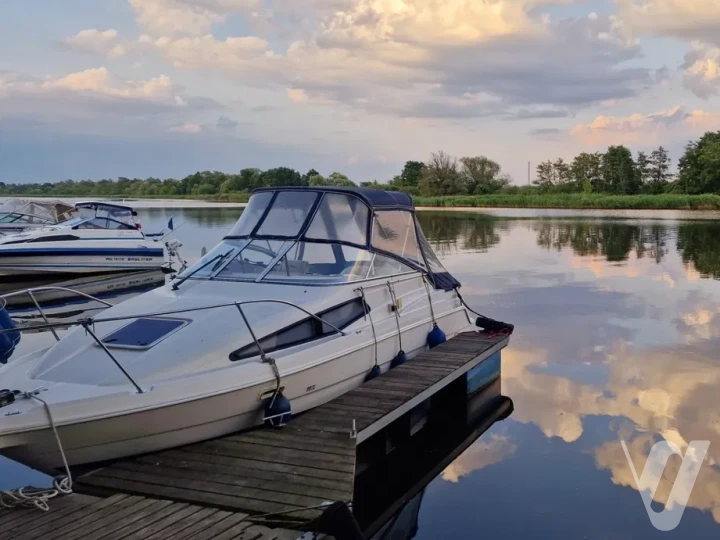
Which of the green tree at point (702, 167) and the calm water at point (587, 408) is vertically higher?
the green tree at point (702, 167)

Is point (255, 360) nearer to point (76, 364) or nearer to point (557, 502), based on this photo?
point (76, 364)

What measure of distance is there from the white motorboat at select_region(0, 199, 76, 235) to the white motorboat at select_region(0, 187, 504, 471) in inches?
766

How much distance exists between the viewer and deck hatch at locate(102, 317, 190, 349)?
5.77 metres

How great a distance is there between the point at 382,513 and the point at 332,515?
1.76 meters

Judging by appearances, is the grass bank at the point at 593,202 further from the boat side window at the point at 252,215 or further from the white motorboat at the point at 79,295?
the boat side window at the point at 252,215

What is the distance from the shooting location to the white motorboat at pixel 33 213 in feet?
80.2

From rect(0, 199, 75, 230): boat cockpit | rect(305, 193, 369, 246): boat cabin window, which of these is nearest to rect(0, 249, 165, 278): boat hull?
rect(0, 199, 75, 230): boat cockpit

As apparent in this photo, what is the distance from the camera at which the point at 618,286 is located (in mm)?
17266

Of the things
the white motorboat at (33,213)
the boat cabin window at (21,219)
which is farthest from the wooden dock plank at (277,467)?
the boat cabin window at (21,219)

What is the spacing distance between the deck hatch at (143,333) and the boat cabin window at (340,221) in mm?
2162

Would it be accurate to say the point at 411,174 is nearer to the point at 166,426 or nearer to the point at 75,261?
the point at 75,261

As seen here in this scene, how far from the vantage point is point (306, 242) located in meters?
7.64

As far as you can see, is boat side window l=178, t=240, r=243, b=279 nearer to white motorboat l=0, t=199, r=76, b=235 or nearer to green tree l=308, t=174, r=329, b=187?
white motorboat l=0, t=199, r=76, b=235

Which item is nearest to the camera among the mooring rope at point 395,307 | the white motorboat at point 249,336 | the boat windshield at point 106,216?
the white motorboat at point 249,336
